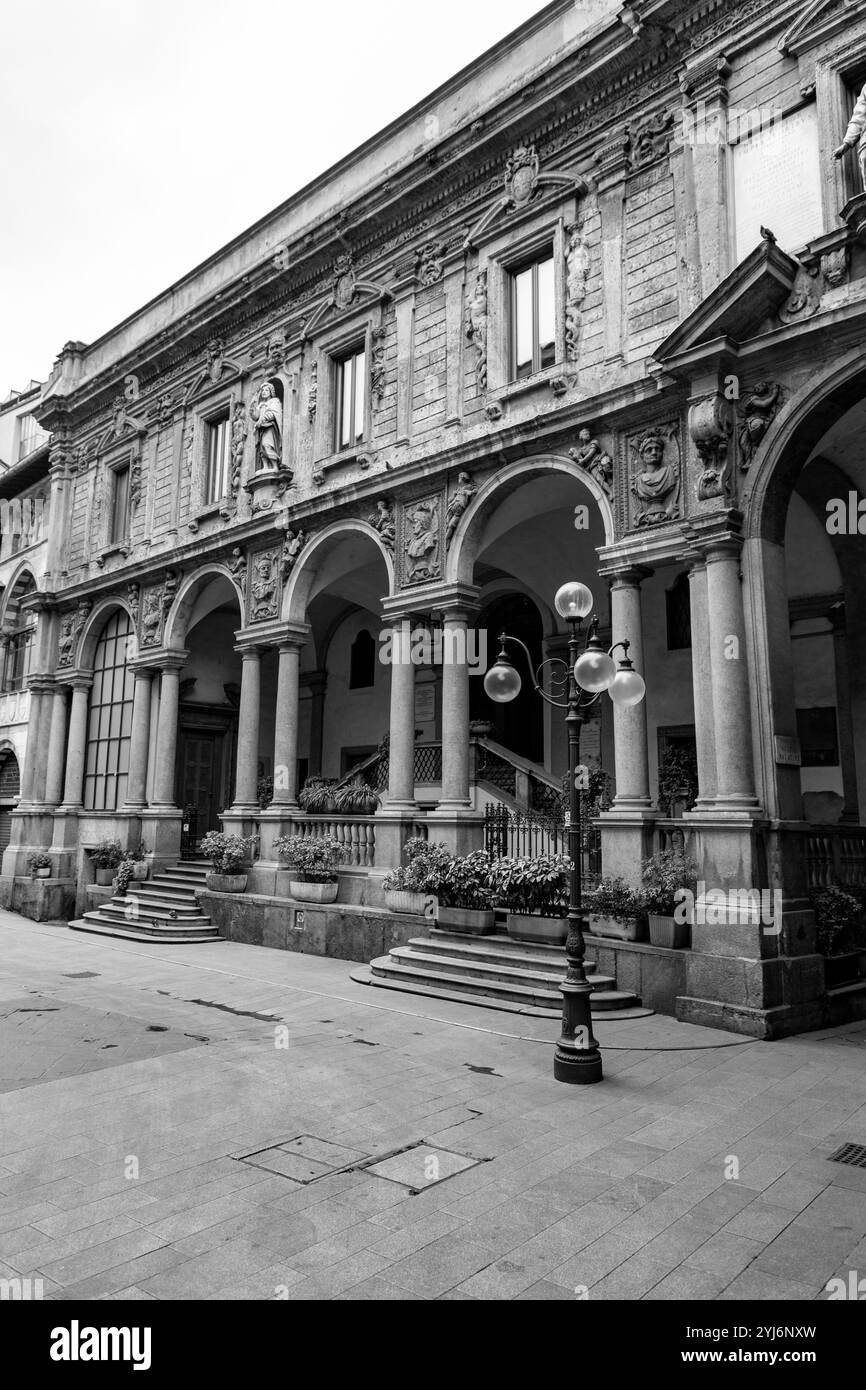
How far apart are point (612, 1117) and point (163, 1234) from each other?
10.8 feet

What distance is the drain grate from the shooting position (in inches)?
220

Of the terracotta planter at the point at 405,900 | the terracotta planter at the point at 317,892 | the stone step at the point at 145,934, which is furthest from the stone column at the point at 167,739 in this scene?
the terracotta planter at the point at 405,900

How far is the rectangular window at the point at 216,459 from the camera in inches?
770

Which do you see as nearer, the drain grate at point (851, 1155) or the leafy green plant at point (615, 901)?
the drain grate at point (851, 1155)

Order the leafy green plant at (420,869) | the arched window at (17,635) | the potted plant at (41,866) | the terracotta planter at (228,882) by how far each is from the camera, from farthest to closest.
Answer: the arched window at (17,635) < the potted plant at (41,866) < the terracotta planter at (228,882) < the leafy green plant at (420,869)

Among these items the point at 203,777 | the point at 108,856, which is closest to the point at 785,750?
→ the point at 108,856

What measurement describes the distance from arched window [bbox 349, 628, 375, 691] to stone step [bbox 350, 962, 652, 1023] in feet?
35.4

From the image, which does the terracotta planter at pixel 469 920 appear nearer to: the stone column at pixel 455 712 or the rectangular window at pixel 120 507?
the stone column at pixel 455 712

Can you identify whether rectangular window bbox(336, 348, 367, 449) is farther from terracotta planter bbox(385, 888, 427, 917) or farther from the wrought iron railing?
the wrought iron railing

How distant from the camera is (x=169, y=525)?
66.9 feet

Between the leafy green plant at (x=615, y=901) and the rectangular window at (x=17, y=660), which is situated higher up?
the rectangular window at (x=17, y=660)

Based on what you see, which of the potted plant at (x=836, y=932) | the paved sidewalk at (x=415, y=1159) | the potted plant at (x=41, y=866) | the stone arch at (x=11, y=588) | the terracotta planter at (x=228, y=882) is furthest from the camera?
the stone arch at (x=11, y=588)

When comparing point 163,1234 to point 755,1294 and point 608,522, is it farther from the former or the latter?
point 608,522

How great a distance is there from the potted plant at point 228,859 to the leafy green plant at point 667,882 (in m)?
8.47
